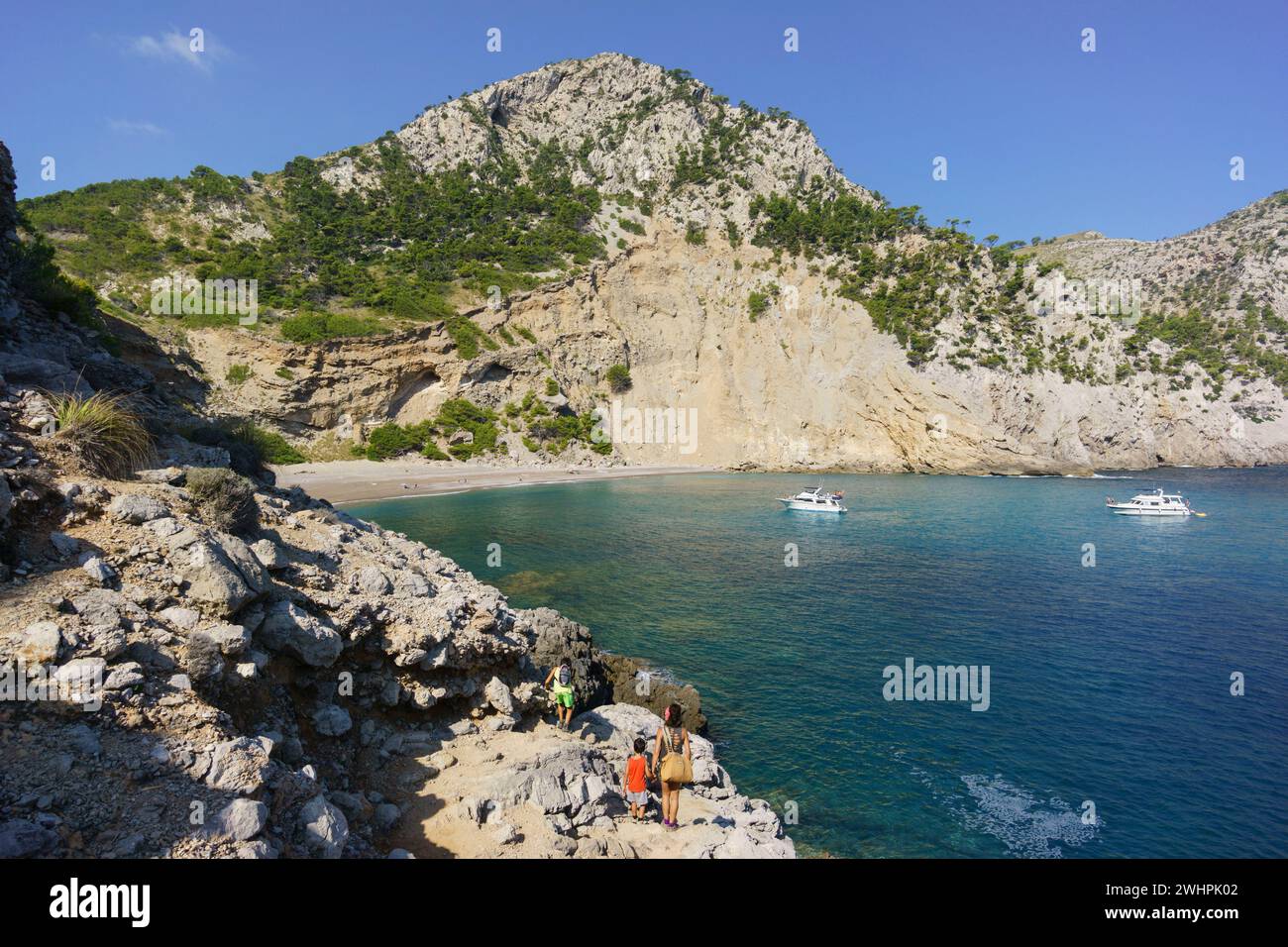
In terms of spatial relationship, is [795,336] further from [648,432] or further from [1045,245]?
[1045,245]

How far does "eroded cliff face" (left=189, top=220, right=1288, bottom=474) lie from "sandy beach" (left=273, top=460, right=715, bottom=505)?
198 inches

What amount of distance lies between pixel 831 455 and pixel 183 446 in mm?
68550

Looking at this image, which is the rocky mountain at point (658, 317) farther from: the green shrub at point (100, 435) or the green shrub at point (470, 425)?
the green shrub at point (100, 435)

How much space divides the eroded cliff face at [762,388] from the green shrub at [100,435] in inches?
2056

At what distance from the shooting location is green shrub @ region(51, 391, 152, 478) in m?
7.79

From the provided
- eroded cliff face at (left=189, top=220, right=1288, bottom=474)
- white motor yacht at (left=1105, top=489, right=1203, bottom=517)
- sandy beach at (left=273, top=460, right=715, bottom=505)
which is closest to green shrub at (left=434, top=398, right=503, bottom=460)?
eroded cliff face at (left=189, top=220, right=1288, bottom=474)

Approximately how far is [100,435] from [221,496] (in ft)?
5.37

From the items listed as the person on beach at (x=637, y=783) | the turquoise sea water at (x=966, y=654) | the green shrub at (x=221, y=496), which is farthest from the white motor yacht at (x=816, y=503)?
the green shrub at (x=221, y=496)

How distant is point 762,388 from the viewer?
7469 cm

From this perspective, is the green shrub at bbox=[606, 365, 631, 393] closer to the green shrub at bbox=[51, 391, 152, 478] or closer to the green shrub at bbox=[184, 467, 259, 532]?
the green shrub at bbox=[184, 467, 259, 532]

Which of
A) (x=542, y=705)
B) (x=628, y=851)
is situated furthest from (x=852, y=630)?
(x=628, y=851)

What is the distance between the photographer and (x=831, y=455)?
2820 inches

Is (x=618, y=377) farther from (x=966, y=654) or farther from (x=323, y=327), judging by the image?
(x=966, y=654)
